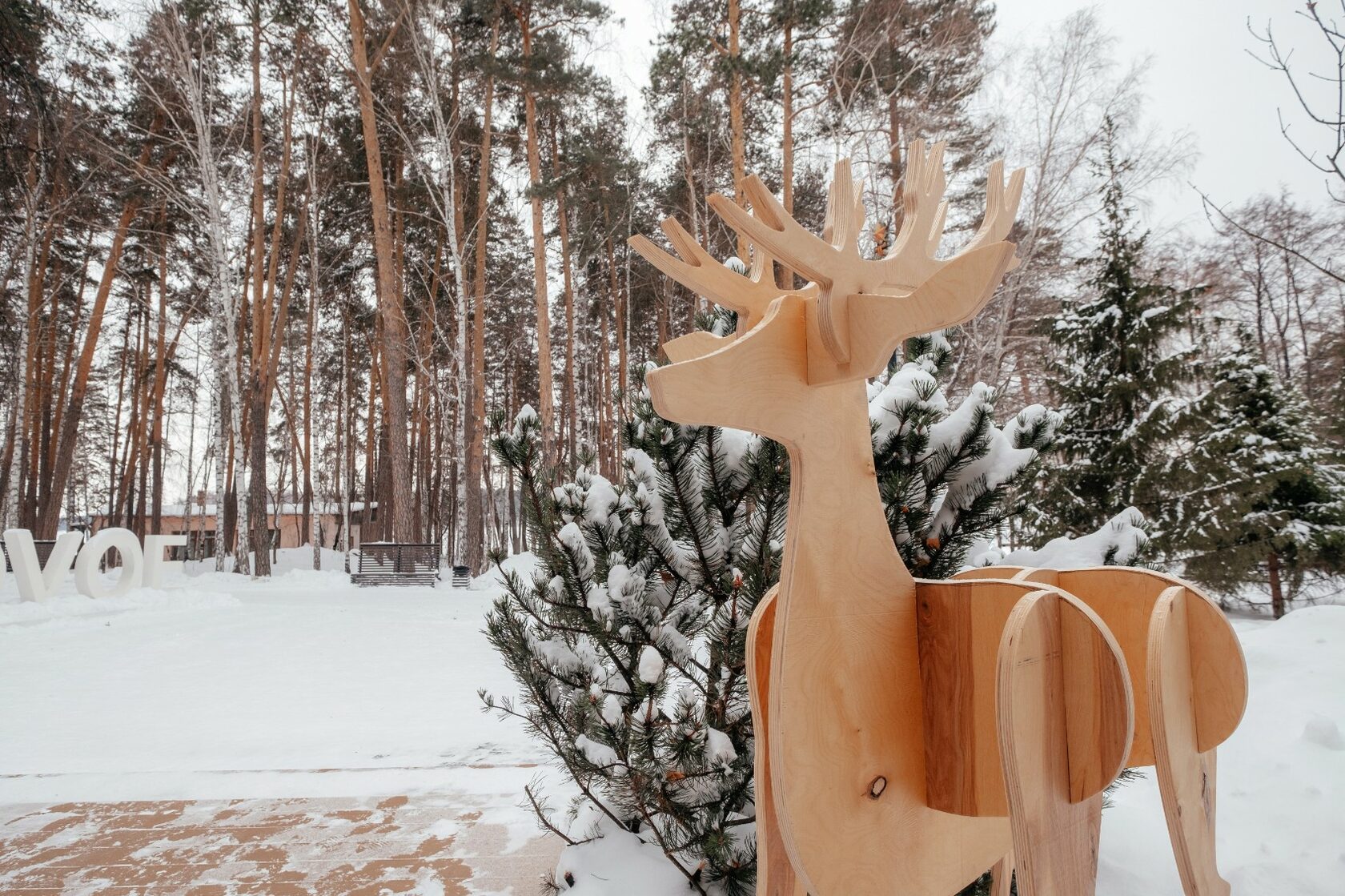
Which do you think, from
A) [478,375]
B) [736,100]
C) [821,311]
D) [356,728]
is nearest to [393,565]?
[478,375]

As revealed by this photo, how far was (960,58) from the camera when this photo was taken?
12.1 metres

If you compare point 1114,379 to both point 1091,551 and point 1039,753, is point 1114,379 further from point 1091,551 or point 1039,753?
point 1039,753

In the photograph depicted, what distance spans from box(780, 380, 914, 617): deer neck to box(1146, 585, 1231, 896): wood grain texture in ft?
1.42

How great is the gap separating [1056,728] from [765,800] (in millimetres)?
482

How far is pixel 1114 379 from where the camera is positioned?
7938 millimetres

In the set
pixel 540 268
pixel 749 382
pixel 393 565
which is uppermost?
pixel 540 268

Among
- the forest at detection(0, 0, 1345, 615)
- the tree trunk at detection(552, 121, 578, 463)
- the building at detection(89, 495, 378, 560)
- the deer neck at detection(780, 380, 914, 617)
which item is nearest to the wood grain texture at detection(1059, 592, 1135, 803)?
the deer neck at detection(780, 380, 914, 617)

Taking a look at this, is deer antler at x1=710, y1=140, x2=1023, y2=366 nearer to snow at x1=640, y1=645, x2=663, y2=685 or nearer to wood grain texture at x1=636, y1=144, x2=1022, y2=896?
wood grain texture at x1=636, y1=144, x2=1022, y2=896

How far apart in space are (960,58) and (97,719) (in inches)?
552

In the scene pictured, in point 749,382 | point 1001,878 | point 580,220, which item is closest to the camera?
point 749,382

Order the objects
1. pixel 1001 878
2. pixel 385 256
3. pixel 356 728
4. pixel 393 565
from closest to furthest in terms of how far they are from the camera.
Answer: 1. pixel 1001 878
2. pixel 356 728
3. pixel 385 256
4. pixel 393 565

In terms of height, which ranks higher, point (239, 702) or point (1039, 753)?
point (1039, 753)

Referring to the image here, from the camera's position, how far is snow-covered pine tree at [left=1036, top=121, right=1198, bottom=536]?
25.4 ft

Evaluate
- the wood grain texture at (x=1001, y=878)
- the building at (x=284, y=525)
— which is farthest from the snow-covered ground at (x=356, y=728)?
the building at (x=284, y=525)
